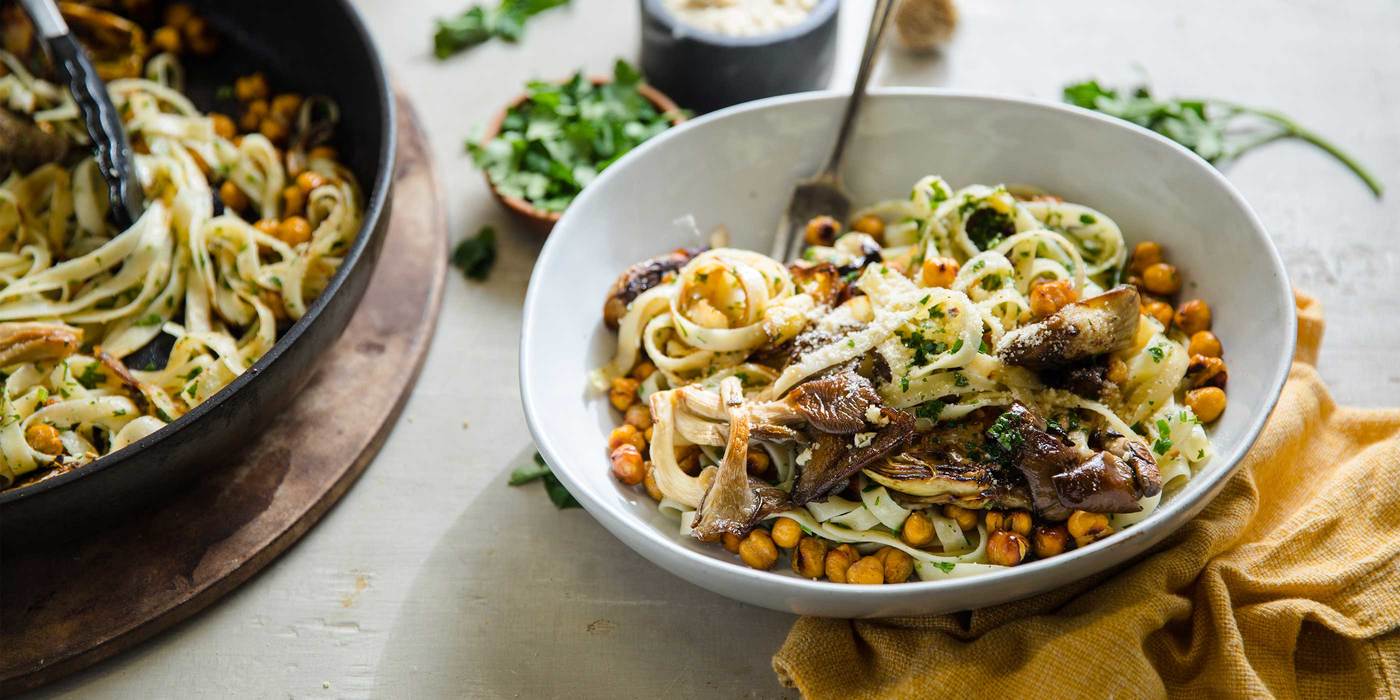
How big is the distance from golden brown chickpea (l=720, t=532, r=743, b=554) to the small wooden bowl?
1460 mm

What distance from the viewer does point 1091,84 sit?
14.6ft

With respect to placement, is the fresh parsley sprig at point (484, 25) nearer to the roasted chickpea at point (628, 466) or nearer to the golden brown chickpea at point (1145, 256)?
the roasted chickpea at point (628, 466)

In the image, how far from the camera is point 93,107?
3.80 metres

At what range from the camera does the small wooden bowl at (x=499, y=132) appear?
Answer: 163 inches

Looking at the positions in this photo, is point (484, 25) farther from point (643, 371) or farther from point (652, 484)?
point (652, 484)

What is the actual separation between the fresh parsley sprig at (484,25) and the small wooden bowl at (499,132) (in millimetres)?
668

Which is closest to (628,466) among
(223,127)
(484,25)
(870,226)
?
(870,226)

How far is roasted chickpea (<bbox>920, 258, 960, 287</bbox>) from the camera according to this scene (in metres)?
3.25

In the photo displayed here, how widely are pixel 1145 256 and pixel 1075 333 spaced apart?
779 mm

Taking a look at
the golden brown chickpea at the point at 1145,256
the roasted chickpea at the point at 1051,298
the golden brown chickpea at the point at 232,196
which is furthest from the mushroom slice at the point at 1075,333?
the golden brown chickpea at the point at 232,196

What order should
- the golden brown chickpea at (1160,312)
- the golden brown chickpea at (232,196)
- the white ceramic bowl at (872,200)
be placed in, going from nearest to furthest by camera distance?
the white ceramic bowl at (872,200) → the golden brown chickpea at (1160,312) → the golden brown chickpea at (232,196)

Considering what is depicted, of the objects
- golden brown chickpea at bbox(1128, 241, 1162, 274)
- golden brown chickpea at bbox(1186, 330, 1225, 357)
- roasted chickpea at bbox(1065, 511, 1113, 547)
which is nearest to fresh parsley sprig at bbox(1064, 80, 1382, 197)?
golden brown chickpea at bbox(1128, 241, 1162, 274)

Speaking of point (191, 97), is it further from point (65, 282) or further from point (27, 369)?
point (27, 369)

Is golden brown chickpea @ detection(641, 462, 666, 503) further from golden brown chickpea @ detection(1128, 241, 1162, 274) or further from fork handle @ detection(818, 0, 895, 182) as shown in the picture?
golden brown chickpea @ detection(1128, 241, 1162, 274)
